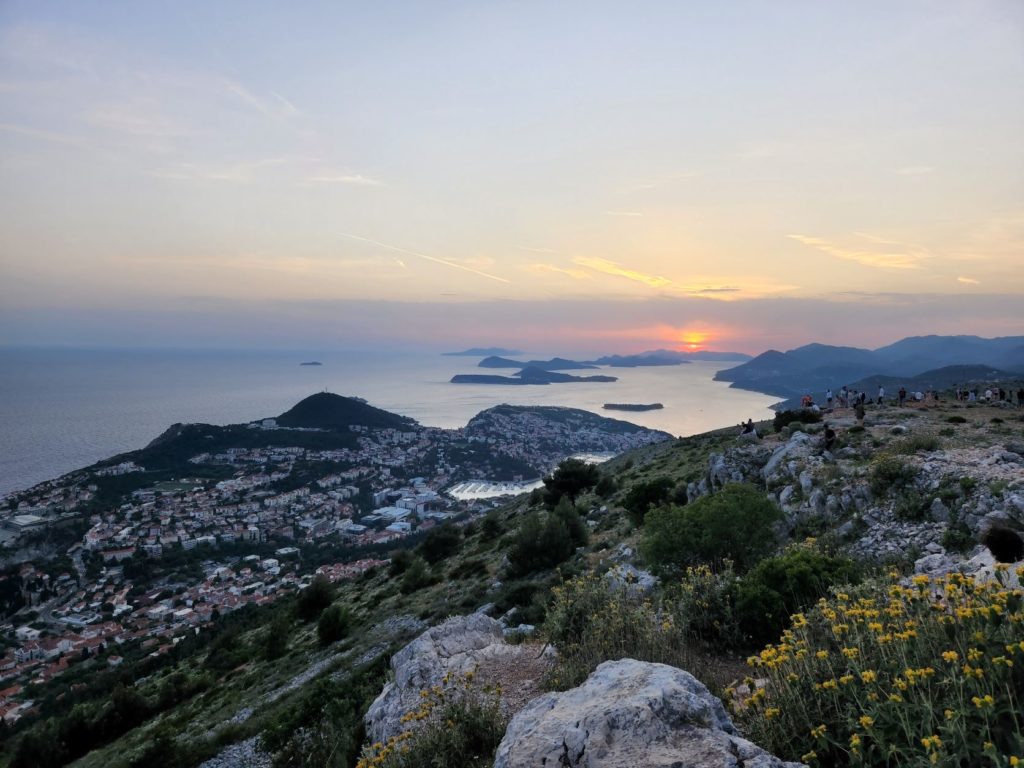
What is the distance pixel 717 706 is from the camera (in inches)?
145

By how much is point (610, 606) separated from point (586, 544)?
11739 millimetres

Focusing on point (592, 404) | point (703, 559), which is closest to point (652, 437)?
point (592, 404)

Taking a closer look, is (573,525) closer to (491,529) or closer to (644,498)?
(644,498)

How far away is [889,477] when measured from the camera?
11555 mm

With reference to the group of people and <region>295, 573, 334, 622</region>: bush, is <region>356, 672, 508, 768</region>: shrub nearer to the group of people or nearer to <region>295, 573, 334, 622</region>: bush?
<region>295, 573, 334, 622</region>: bush

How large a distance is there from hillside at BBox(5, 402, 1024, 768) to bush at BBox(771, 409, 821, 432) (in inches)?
51.2

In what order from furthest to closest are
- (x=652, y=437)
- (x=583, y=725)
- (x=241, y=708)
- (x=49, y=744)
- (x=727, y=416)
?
(x=727, y=416)
(x=652, y=437)
(x=49, y=744)
(x=241, y=708)
(x=583, y=725)

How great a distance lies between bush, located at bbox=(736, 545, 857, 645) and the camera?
20.0 feet

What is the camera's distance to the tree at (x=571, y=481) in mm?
27875

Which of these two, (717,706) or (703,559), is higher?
(717,706)

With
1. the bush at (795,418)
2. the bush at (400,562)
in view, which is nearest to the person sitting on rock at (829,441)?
the bush at (795,418)

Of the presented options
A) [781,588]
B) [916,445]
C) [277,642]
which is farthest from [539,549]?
[916,445]

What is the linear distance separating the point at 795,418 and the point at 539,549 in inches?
596

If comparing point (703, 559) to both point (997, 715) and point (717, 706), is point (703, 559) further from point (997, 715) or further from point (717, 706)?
point (997, 715)
